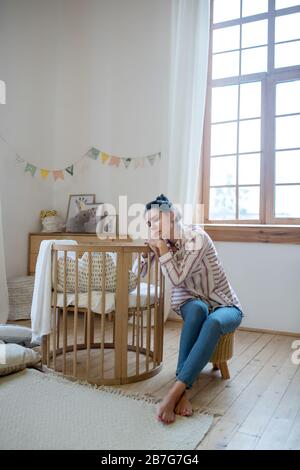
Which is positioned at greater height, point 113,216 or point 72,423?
point 113,216

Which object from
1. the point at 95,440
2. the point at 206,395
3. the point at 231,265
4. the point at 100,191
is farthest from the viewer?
the point at 100,191

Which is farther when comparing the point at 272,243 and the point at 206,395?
the point at 272,243

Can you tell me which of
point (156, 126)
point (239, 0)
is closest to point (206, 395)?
point (156, 126)

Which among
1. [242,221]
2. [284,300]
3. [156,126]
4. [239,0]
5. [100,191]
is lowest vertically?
[284,300]

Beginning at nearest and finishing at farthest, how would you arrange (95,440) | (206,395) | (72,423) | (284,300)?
1. (95,440)
2. (72,423)
3. (206,395)
4. (284,300)

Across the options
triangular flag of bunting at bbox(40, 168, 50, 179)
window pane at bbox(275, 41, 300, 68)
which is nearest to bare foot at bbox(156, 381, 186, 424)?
window pane at bbox(275, 41, 300, 68)

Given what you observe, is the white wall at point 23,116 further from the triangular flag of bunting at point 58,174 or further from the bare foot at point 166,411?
the bare foot at point 166,411

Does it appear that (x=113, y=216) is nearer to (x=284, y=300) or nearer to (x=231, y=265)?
(x=231, y=265)

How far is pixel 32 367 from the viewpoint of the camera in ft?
6.39

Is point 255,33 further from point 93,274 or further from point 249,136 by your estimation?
point 93,274

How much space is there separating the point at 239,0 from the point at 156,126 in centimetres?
118

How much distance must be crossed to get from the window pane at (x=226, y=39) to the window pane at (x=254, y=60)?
0.38ft

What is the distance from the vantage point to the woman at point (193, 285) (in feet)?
5.33

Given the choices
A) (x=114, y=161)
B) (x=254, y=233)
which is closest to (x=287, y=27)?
(x=254, y=233)
